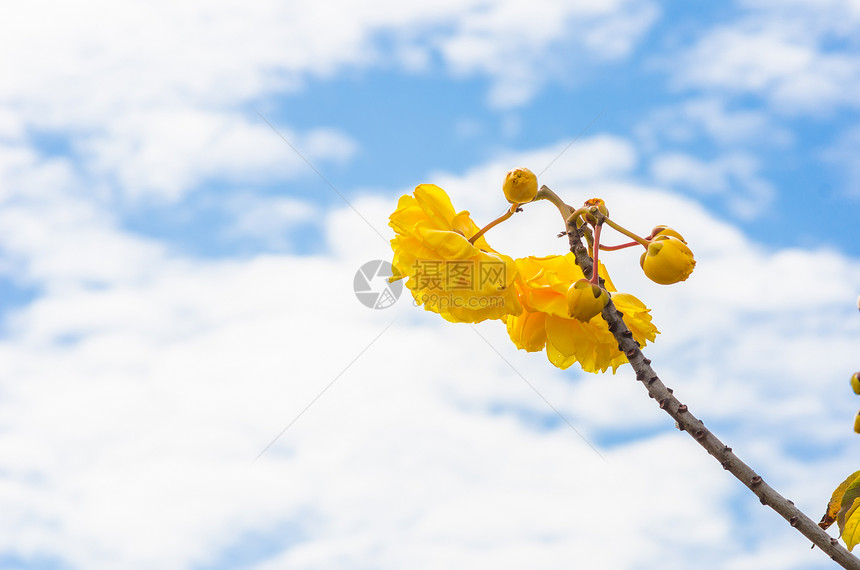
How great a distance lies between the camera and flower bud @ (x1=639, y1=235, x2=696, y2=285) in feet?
4.94

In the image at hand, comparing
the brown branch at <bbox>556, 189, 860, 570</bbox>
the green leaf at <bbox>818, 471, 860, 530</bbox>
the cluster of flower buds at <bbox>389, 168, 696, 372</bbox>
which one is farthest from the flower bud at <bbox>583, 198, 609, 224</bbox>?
the green leaf at <bbox>818, 471, 860, 530</bbox>

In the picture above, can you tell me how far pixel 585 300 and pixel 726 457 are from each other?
1.24 feet

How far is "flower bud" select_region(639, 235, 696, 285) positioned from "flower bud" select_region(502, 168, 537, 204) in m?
0.29

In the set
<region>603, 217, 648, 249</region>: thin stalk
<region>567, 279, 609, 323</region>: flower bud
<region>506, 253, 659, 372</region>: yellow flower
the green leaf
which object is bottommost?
the green leaf

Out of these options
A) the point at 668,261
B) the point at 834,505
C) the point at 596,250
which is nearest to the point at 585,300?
the point at 596,250

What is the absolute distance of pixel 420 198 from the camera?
5.28 feet

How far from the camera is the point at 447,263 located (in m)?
1.54

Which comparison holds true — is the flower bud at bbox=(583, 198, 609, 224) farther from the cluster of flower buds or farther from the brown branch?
the brown branch

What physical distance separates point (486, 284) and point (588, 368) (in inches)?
12.7

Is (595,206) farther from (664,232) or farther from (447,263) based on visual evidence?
(447,263)

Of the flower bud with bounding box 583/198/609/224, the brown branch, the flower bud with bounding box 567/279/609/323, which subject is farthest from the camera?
the flower bud with bounding box 583/198/609/224

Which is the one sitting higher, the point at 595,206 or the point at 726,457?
the point at 595,206

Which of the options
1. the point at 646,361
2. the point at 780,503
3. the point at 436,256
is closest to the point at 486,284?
the point at 436,256

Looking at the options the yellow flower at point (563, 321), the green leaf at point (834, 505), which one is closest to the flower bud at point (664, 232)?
the yellow flower at point (563, 321)
